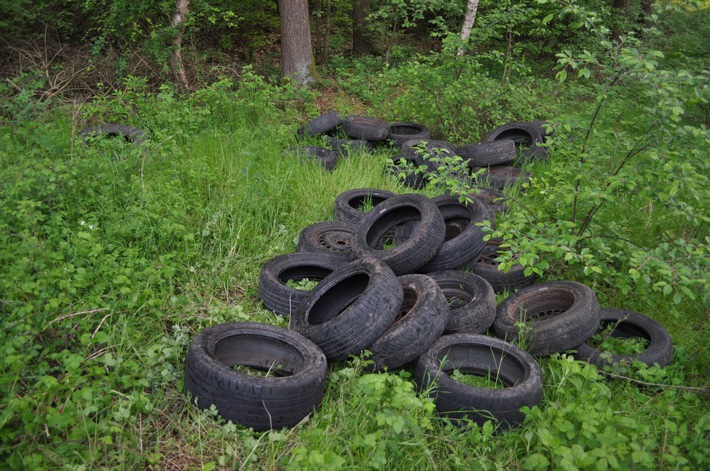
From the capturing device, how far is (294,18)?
1044 cm

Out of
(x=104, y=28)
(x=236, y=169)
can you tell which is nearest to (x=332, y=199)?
(x=236, y=169)

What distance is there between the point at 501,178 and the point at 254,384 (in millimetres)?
5082

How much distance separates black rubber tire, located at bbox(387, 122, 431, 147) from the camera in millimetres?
8555

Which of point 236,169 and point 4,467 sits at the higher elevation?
point 236,169

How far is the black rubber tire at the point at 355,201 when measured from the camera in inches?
246

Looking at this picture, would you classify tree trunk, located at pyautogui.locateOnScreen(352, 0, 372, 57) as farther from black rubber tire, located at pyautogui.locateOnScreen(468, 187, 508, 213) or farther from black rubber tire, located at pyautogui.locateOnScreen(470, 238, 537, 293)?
black rubber tire, located at pyautogui.locateOnScreen(470, 238, 537, 293)

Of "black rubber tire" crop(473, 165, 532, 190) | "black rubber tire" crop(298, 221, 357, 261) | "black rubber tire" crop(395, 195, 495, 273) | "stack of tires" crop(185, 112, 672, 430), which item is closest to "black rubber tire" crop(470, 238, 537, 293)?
"stack of tires" crop(185, 112, 672, 430)

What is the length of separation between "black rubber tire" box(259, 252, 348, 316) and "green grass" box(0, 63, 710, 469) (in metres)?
0.13

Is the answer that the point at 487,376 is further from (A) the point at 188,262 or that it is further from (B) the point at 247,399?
(A) the point at 188,262

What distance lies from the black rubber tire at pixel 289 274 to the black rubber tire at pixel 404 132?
11.7 feet

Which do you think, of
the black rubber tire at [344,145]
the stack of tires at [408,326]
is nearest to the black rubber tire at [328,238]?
the stack of tires at [408,326]

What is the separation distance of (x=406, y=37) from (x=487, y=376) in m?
13.1

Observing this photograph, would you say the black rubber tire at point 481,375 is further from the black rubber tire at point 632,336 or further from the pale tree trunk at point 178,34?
the pale tree trunk at point 178,34

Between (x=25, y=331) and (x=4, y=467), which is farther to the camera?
(x=25, y=331)
